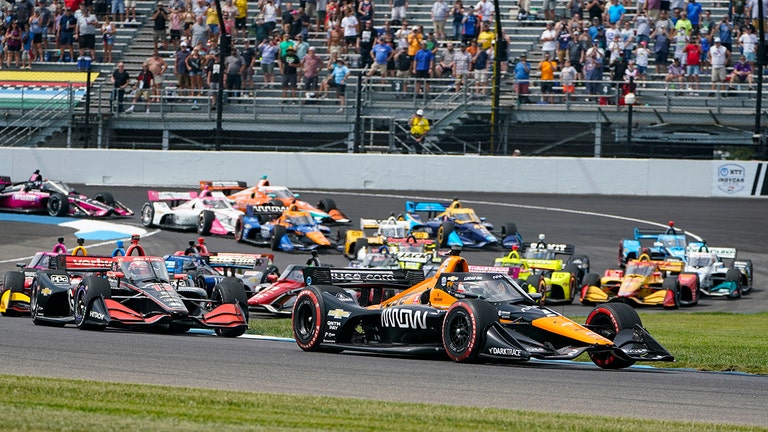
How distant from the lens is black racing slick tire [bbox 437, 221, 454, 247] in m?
30.0

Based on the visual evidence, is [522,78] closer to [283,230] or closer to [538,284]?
[283,230]

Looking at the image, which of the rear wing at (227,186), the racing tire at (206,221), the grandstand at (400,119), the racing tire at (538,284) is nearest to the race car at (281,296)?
the racing tire at (538,284)

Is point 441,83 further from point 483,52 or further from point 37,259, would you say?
point 37,259

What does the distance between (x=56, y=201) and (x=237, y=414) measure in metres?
24.8

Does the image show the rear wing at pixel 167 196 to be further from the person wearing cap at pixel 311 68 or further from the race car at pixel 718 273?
the race car at pixel 718 273

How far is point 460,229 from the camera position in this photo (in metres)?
30.4

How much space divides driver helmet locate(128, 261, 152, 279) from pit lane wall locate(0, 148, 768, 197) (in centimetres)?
2060

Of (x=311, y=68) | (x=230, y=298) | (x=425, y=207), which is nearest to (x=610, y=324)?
(x=230, y=298)

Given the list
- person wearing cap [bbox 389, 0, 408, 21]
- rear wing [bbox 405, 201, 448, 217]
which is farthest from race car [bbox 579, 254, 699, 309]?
person wearing cap [bbox 389, 0, 408, 21]

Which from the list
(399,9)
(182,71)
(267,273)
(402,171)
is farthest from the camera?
(399,9)

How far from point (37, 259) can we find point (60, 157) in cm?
1888

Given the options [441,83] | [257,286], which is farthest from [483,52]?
[257,286]

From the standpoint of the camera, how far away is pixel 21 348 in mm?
14180

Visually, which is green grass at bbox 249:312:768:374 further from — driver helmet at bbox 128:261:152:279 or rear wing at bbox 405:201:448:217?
rear wing at bbox 405:201:448:217
